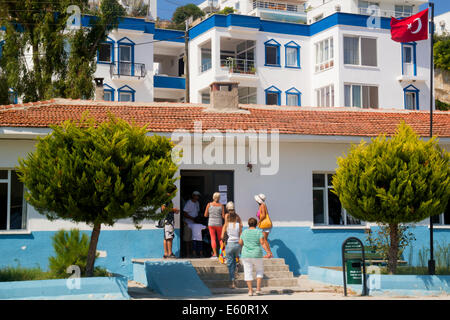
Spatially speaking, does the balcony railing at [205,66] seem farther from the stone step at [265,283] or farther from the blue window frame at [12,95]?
the stone step at [265,283]

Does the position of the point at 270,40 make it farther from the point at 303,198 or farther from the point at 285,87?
the point at 303,198

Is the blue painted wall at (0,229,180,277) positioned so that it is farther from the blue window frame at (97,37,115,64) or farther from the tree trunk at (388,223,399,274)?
the blue window frame at (97,37,115,64)

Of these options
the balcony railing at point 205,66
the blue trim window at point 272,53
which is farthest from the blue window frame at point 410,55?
the balcony railing at point 205,66

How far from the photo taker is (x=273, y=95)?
38031 millimetres

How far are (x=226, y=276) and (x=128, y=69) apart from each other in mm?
23853

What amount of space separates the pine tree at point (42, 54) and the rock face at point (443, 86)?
30.0 meters

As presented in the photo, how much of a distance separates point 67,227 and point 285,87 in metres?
25.4

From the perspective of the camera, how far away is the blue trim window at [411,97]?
38.2 metres

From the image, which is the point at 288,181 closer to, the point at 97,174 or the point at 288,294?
the point at 288,294

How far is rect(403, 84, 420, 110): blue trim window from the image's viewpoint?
38250 millimetres
